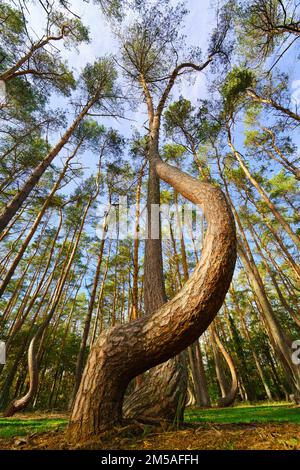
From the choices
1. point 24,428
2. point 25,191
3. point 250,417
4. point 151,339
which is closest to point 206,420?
point 250,417

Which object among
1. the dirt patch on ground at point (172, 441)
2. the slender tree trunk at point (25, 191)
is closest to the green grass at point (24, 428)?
the dirt patch on ground at point (172, 441)

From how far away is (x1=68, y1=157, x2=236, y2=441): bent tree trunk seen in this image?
59.5 inches

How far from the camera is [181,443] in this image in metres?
1.37

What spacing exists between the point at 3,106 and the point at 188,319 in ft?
32.1

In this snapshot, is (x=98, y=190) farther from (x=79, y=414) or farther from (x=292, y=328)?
(x=292, y=328)

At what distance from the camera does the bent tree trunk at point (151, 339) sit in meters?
1.51

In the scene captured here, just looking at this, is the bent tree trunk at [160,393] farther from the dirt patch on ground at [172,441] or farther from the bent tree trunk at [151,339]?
the bent tree trunk at [151,339]

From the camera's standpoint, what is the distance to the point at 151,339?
61.4 inches

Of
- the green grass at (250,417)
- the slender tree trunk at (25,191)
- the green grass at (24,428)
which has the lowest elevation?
the green grass at (24,428)

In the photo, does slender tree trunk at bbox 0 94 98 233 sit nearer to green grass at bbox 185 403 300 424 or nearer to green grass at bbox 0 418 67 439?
green grass at bbox 0 418 67 439

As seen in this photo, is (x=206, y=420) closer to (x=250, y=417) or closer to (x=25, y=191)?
(x=250, y=417)

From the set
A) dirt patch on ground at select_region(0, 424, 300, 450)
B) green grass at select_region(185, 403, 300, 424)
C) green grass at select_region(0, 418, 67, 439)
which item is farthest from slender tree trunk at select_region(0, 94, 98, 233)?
green grass at select_region(185, 403, 300, 424)

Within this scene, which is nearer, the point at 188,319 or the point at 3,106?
the point at 188,319
